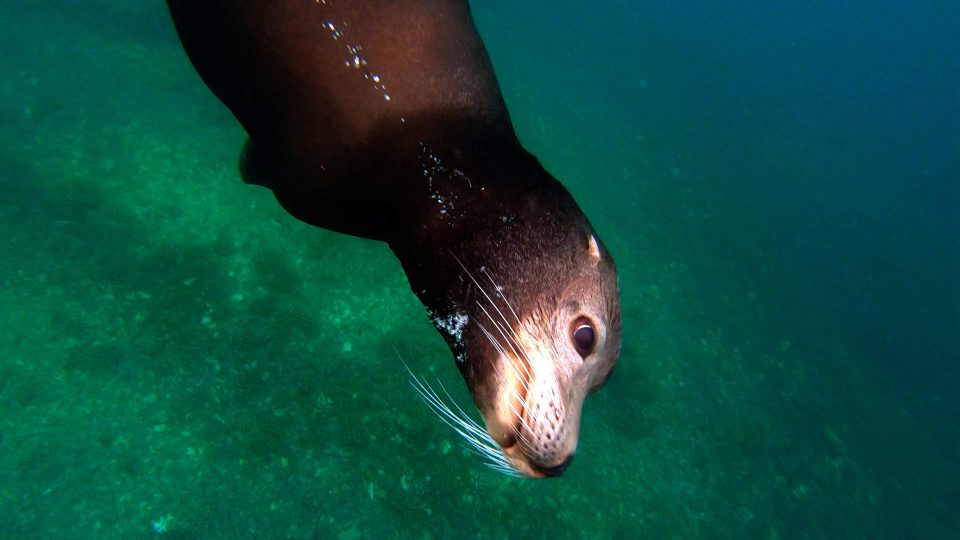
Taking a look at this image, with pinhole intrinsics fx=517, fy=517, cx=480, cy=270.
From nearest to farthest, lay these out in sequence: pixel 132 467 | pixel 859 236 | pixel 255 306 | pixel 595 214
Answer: pixel 132 467 → pixel 255 306 → pixel 595 214 → pixel 859 236

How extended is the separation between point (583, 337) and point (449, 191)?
0.60 meters

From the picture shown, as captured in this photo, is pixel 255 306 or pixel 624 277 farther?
pixel 624 277

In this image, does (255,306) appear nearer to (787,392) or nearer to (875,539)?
(787,392)

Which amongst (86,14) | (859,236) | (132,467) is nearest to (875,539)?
(132,467)

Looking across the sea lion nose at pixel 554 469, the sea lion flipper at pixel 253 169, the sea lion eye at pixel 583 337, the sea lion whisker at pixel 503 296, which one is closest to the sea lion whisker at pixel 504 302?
the sea lion whisker at pixel 503 296

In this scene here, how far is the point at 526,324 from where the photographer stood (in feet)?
4.91

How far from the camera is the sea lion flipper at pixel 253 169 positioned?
216 cm

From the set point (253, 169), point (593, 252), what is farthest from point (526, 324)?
point (253, 169)

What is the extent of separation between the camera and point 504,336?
1465mm

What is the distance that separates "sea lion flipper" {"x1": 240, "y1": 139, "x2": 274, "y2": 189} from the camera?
2162 millimetres

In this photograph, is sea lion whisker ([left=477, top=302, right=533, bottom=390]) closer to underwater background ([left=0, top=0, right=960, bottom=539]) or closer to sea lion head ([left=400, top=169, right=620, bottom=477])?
sea lion head ([left=400, top=169, right=620, bottom=477])

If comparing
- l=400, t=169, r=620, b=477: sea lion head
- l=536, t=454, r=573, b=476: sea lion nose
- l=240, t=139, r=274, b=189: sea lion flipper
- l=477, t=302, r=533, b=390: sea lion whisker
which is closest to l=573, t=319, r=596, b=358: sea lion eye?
l=400, t=169, r=620, b=477: sea lion head

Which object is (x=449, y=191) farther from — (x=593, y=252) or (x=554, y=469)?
(x=554, y=469)

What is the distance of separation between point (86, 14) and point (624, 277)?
10812 mm
